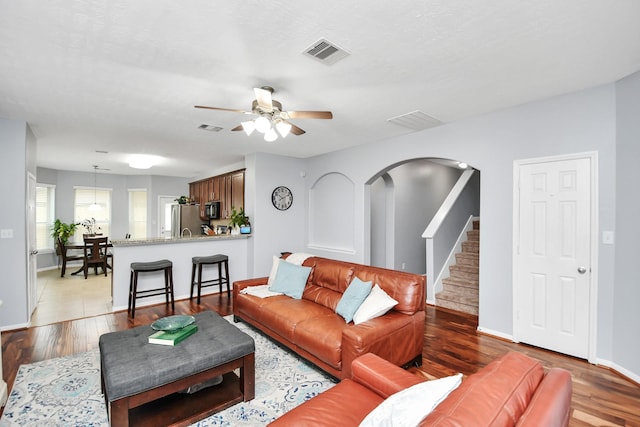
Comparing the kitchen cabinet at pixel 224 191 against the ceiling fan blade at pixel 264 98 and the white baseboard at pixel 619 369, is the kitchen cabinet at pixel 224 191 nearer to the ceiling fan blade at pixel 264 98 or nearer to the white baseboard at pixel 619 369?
the ceiling fan blade at pixel 264 98

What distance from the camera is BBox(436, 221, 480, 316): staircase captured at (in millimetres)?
4407

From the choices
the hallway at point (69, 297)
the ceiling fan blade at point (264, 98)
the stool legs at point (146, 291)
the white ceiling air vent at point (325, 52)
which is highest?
the white ceiling air vent at point (325, 52)

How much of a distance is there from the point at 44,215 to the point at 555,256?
1023cm

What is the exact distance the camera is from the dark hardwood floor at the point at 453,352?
86.4 inches

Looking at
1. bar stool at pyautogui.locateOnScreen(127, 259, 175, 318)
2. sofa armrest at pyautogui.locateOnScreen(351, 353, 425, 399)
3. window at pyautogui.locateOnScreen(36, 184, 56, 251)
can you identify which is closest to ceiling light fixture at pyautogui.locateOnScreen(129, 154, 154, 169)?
bar stool at pyautogui.locateOnScreen(127, 259, 175, 318)

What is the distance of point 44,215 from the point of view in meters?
7.37

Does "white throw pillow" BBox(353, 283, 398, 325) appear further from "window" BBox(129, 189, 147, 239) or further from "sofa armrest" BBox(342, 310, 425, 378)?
"window" BBox(129, 189, 147, 239)

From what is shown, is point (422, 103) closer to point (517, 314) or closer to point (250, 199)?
point (517, 314)

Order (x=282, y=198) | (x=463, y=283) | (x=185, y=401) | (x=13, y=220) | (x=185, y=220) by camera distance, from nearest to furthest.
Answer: (x=185, y=401)
(x=13, y=220)
(x=463, y=283)
(x=282, y=198)
(x=185, y=220)

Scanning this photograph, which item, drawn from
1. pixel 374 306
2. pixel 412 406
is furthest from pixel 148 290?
pixel 412 406

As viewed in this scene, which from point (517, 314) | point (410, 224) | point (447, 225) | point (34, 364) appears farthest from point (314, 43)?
point (410, 224)

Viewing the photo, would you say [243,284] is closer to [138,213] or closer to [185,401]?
[185,401]

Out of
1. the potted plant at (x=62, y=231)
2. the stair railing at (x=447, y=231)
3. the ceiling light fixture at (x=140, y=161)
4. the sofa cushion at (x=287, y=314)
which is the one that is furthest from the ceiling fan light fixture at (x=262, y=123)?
the potted plant at (x=62, y=231)

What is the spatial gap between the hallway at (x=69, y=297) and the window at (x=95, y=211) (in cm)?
177
